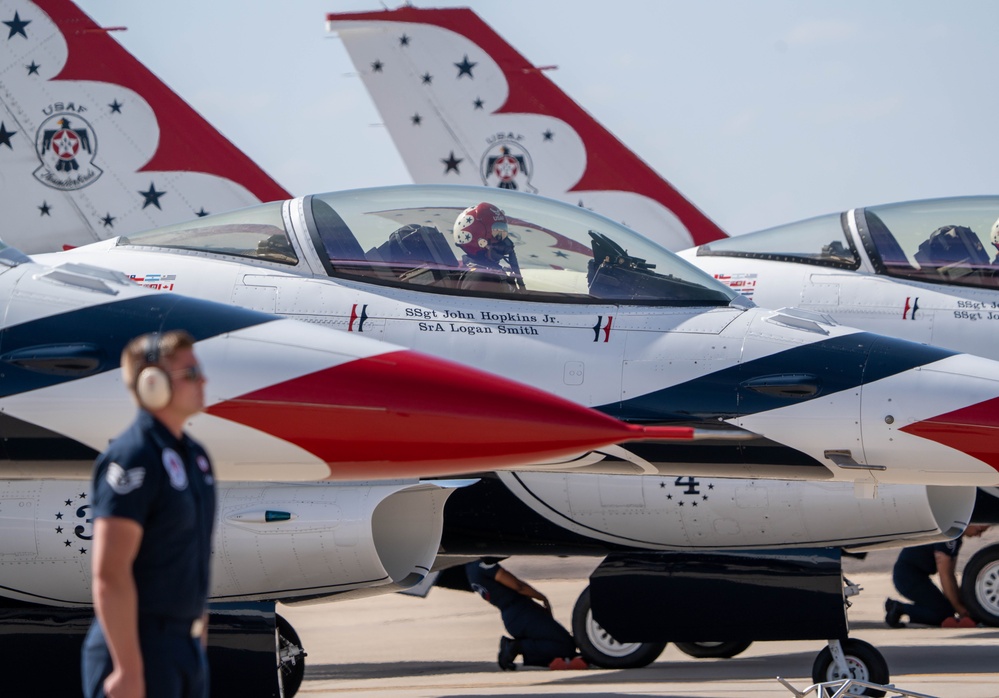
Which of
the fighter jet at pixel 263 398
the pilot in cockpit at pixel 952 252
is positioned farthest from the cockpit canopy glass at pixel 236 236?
the pilot in cockpit at pixel 952 252

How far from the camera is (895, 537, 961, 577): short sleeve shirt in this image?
11.6 metres

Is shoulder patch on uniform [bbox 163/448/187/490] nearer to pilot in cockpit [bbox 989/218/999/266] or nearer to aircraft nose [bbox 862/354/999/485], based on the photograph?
aircraft nose [bbox 862/354/999/485]

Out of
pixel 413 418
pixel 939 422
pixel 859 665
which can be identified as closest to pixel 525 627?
pixel 859 665

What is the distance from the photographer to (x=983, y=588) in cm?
1155

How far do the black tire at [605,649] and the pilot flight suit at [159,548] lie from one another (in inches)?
235

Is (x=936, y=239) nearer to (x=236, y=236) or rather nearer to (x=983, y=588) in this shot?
(x=983, y=588)

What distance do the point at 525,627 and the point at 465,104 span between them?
941 centimetres

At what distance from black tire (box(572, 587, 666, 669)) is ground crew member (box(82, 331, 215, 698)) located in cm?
593

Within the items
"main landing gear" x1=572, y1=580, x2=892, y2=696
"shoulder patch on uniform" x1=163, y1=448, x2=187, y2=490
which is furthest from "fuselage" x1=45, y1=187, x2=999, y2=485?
"shoulder patch on uniform" x1=163, y1=448, x2=187, y2=490

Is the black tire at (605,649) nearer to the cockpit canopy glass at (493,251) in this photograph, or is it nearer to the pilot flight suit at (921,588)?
the cockpit canopy glass at (493,251)

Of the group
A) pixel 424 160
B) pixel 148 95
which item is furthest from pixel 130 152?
pixel 424 160

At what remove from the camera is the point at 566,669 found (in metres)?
9.73

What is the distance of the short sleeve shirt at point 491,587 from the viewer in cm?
989

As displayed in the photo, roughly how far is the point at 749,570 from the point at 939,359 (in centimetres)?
190
